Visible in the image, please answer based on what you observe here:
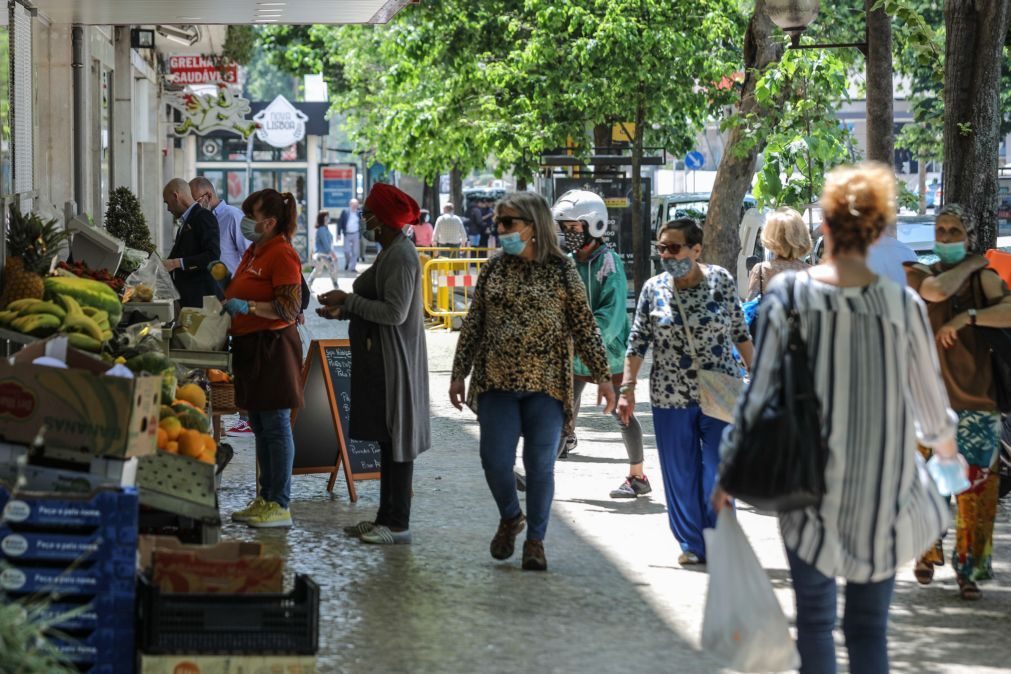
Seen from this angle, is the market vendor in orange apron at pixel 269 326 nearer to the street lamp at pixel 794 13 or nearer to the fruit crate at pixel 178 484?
the fruit crate at pixel 178 484

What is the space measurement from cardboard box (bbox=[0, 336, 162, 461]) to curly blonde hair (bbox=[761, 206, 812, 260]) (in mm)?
4358

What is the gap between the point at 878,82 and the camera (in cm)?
1429

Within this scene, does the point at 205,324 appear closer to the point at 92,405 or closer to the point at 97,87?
the point at 92,405

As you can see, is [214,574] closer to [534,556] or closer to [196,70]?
[534,556]

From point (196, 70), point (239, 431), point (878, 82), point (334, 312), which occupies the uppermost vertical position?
point (196, 70)

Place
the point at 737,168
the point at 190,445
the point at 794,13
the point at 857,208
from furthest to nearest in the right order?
the point at 737,168
the point at 794,13
the point at 190,445
the point at 857,208

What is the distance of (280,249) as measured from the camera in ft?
28.2

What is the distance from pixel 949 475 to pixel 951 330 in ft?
9.50

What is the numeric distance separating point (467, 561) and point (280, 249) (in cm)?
194

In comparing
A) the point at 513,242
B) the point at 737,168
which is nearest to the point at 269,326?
the point at 513,242

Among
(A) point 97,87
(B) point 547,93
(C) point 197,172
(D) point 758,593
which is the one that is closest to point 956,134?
(D) point 758,593

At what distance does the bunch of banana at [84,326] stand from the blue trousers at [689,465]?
271 centimetres

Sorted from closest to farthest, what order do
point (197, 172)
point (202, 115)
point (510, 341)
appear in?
1. point (510, 341)
2. point (202, 115)
3. point (197, 172)

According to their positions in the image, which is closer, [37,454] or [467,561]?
[37,454]
